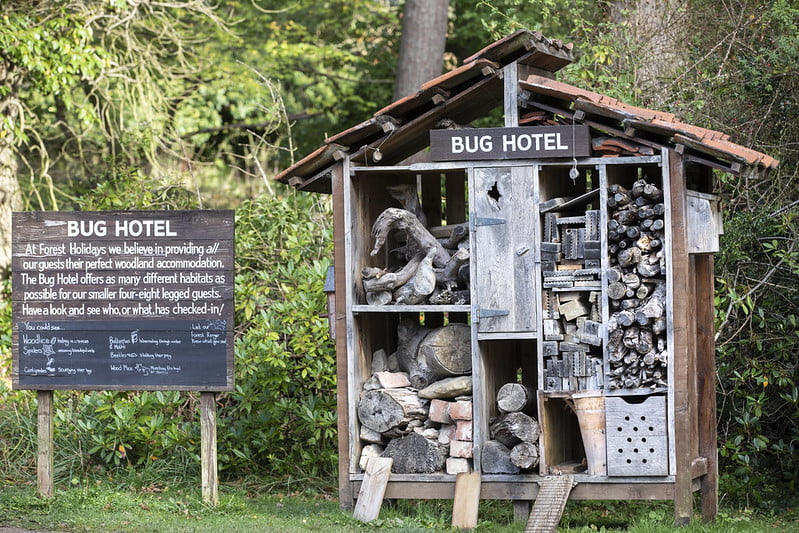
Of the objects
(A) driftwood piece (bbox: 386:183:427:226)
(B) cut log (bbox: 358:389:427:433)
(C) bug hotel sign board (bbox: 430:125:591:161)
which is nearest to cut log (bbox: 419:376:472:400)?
(B) cut log (bbox: 358:389:427:433)

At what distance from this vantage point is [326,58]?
18.1 meters

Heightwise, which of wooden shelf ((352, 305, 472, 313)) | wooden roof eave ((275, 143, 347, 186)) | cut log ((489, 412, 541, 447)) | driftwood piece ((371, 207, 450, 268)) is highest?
wooden roof eave ((275, 143, 347, 186))

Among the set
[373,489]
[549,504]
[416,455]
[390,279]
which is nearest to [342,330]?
[390,279]

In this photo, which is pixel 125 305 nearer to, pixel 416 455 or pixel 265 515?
pixel 265 515

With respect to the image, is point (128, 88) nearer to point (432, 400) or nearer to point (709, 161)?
point (432, 400)

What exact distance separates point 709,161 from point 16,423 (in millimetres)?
6785

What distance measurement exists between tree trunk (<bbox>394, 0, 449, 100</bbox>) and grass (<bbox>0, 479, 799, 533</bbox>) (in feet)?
25.4

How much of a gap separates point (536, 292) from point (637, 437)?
1.20 m

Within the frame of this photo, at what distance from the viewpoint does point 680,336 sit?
6961mm

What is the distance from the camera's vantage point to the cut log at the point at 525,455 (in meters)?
7.20

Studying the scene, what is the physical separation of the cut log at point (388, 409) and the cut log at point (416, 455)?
14 cm

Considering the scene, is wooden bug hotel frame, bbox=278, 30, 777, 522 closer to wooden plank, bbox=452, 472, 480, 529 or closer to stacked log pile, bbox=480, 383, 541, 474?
stacked log pile, bbox=480, 383, 541, 474

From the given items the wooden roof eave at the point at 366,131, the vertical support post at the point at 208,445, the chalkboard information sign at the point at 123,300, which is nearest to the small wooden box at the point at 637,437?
the wooden roof eave at the point at 366,131

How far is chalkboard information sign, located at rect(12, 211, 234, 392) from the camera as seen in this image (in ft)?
25.6
